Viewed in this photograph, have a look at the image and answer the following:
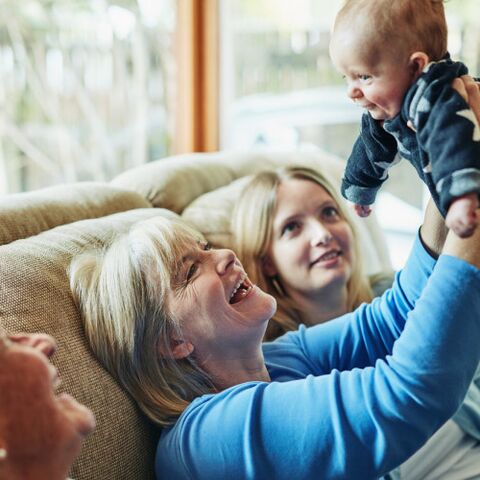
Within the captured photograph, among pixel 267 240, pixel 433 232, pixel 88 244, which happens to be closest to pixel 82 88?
pixel 267 240

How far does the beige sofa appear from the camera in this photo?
42.9 inches

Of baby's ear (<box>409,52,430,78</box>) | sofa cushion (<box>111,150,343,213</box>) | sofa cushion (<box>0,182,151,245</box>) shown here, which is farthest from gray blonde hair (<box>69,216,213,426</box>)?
sofa cushion (<box>111,150,343,213</box>)

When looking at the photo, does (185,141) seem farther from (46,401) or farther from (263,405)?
(46,401)

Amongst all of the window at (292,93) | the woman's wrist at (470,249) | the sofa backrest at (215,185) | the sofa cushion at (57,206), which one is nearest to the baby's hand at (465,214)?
the woman's wrist at (470,249)

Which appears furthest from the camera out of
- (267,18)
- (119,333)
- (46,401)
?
(267,18)

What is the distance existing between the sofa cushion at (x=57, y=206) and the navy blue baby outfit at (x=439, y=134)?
28.3 inches

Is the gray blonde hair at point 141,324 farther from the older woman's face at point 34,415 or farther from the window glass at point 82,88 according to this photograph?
the window glass at point 82,88

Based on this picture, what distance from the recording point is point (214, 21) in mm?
3203

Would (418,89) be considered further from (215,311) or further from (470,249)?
(215,311)

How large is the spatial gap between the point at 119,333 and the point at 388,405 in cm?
45

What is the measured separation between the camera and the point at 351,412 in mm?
967

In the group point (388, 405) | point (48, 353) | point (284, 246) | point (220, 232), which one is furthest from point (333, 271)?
point (48, 353)

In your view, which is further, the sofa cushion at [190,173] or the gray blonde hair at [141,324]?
the sofa cushion at [190,173]

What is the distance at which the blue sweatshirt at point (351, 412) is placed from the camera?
3.02 ft
